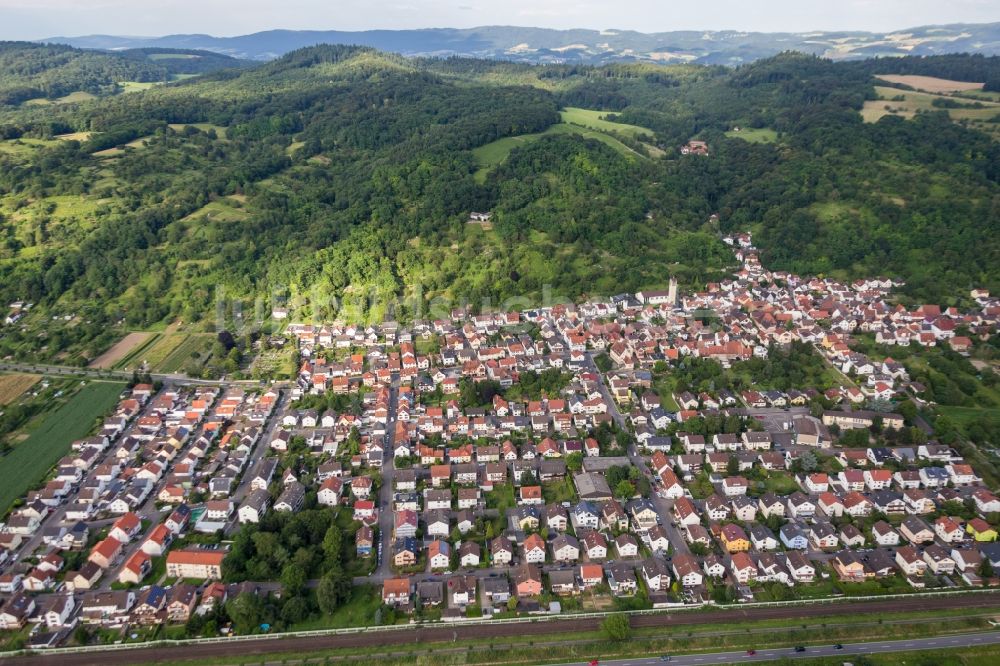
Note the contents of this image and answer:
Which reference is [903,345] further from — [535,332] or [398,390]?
[398,390]

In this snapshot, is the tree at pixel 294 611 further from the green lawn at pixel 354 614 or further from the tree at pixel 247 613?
the tree at pixel 247 613

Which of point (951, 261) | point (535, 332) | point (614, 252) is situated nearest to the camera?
point (535, 332)

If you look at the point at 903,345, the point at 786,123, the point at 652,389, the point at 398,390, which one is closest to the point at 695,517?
the point at 652,389

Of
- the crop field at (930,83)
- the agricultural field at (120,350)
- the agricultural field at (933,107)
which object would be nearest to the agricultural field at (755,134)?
the agricultural field at (933,107)

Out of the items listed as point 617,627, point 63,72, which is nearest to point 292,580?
point 617,627

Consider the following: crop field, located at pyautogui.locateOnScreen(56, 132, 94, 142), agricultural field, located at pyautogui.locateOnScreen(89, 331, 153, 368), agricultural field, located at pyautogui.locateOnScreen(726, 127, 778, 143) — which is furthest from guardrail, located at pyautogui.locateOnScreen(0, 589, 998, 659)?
crop field, located at pyautogui.locateOnScreen(56, 132, 94, 142)

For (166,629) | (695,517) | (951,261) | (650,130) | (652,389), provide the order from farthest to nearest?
(650,130), (951,261), (652,389), (695,517), (166,629)

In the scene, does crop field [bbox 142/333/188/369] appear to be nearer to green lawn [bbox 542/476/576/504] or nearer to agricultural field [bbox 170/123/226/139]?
green lawn [bbox 542/476/576/504]
